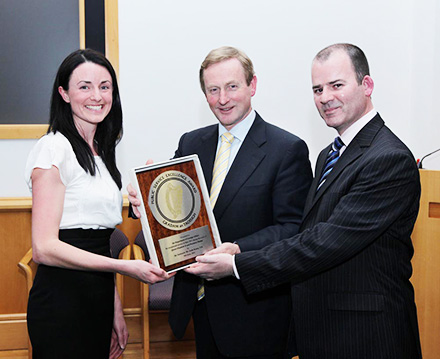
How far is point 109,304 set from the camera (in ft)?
6.73

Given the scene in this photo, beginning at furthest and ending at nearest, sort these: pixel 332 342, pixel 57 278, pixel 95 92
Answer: pixel 95 92, pixel 57 278, pixel 332 342

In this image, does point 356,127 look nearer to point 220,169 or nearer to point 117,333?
point 220,169

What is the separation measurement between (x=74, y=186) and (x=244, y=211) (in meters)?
0.68

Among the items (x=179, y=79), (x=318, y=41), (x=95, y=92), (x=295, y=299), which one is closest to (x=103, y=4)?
(x=179, y=79)

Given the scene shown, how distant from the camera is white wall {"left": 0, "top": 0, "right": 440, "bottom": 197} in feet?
12.8

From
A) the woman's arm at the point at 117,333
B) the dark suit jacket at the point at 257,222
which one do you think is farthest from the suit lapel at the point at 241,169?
the woman's arm at the point at 117,333

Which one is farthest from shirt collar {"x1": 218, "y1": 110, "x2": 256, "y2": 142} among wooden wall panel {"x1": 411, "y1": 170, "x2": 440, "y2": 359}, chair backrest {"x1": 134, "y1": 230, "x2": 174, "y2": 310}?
chair backrest {"x1": 134, "y1": 230, "x2": 174, "y2": 310}

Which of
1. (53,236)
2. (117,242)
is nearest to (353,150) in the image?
(53,236)

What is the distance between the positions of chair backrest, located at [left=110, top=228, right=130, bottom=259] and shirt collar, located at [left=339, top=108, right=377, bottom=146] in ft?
7.20

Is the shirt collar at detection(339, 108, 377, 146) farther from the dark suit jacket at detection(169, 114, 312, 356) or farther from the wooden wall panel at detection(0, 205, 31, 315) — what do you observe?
the wooden wall panel at detection(0, 205, 31, 315)

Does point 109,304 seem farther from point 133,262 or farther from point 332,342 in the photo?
point 332,342

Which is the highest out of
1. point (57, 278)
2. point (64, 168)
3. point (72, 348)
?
point (64, 168)

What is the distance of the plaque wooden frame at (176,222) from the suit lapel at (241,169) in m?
0.10

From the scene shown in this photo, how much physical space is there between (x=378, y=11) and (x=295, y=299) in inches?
126
